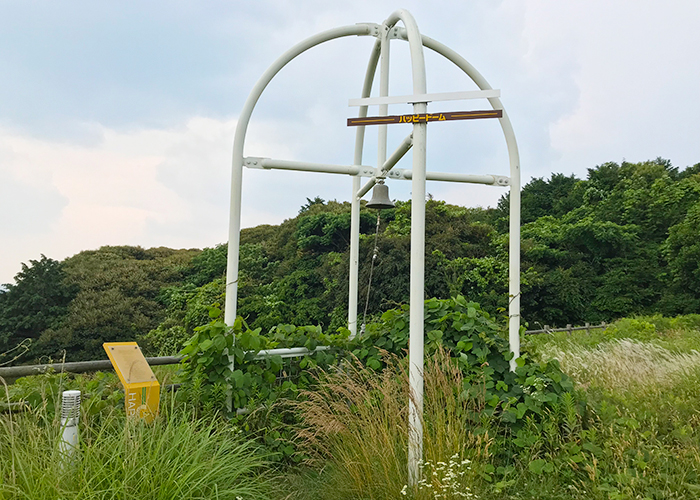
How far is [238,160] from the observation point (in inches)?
156

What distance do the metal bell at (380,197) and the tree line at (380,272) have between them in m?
9.25

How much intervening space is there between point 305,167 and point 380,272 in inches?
415

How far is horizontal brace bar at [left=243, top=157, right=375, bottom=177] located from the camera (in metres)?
4.03

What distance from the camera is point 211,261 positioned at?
18.7 m

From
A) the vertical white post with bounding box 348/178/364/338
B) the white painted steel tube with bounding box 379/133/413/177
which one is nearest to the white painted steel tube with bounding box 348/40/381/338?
the vertical white post with bounding box 348/178/364/338

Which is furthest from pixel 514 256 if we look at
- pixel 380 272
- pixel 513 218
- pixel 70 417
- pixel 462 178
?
pixel 380 272

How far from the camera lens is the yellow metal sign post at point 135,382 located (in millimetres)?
3084

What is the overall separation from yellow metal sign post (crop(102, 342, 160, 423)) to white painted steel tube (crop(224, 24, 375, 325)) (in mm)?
700

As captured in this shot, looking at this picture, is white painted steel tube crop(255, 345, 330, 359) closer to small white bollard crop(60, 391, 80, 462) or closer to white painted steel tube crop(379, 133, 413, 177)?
small white bollard crop(60, 391, 80, 462)

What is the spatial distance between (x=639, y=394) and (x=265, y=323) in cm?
1230

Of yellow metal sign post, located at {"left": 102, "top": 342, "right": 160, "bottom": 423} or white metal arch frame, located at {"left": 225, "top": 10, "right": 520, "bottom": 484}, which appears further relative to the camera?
white metal arch frame, located at {"left": 225, "top": 10, "right": 520, "bottom": 484}

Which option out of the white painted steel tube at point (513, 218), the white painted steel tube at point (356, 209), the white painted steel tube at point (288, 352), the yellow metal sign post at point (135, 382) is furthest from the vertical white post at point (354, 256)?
the yellow metal sign post at point (135, 382)

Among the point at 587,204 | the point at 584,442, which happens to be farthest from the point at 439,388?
the point at 587,204

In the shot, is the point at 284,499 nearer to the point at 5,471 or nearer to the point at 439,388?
the point at 439,388
